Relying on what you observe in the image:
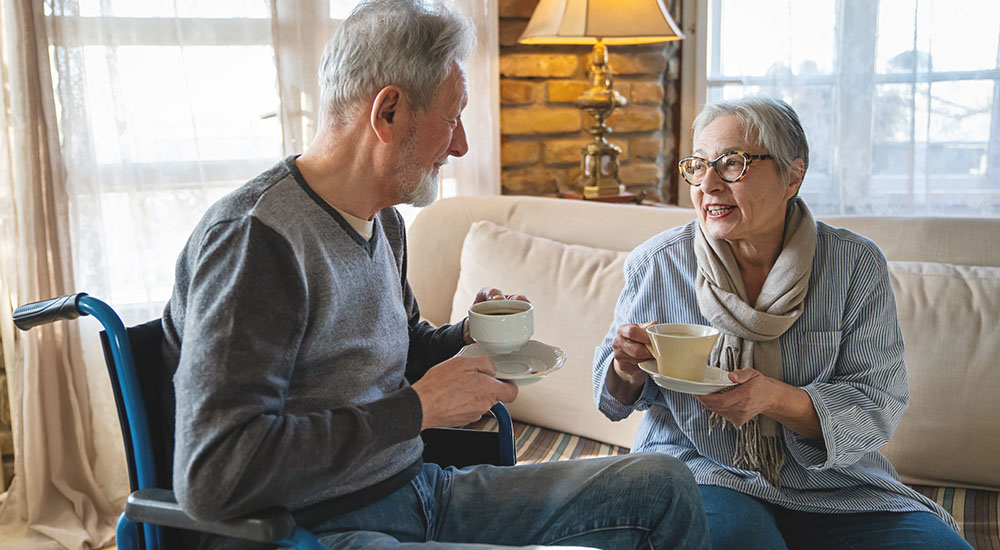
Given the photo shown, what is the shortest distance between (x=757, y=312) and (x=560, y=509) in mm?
502

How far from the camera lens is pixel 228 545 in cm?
113

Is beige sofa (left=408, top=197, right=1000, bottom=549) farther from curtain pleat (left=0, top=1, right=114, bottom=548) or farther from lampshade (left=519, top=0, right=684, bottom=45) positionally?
curtain pleat (left=0, top=1, right=114, bottom=548)

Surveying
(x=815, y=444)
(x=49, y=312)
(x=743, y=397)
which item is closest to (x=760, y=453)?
(x=815, y=444)

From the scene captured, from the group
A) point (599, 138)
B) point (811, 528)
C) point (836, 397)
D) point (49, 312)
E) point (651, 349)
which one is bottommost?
point (811, 528)

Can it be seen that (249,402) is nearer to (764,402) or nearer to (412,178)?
(412,178)

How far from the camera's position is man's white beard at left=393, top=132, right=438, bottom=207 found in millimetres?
1263

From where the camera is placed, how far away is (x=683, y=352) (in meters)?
1.28

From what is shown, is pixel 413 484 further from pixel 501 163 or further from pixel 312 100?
pixel 501 163

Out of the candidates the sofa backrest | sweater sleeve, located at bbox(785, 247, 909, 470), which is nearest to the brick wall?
the sofa backrest

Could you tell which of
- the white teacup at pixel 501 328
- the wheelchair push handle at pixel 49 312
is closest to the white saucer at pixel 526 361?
the white teacup at pixel 501 328

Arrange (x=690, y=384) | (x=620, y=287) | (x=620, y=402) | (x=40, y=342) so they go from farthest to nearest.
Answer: (x=40, y=342) < (x=620, y=287) < (x=620, y=402) < (x=690, y=384)

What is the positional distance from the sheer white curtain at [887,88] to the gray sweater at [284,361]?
216cm

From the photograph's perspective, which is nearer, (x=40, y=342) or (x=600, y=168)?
(x=40, y=342)

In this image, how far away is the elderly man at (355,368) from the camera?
0.98m
